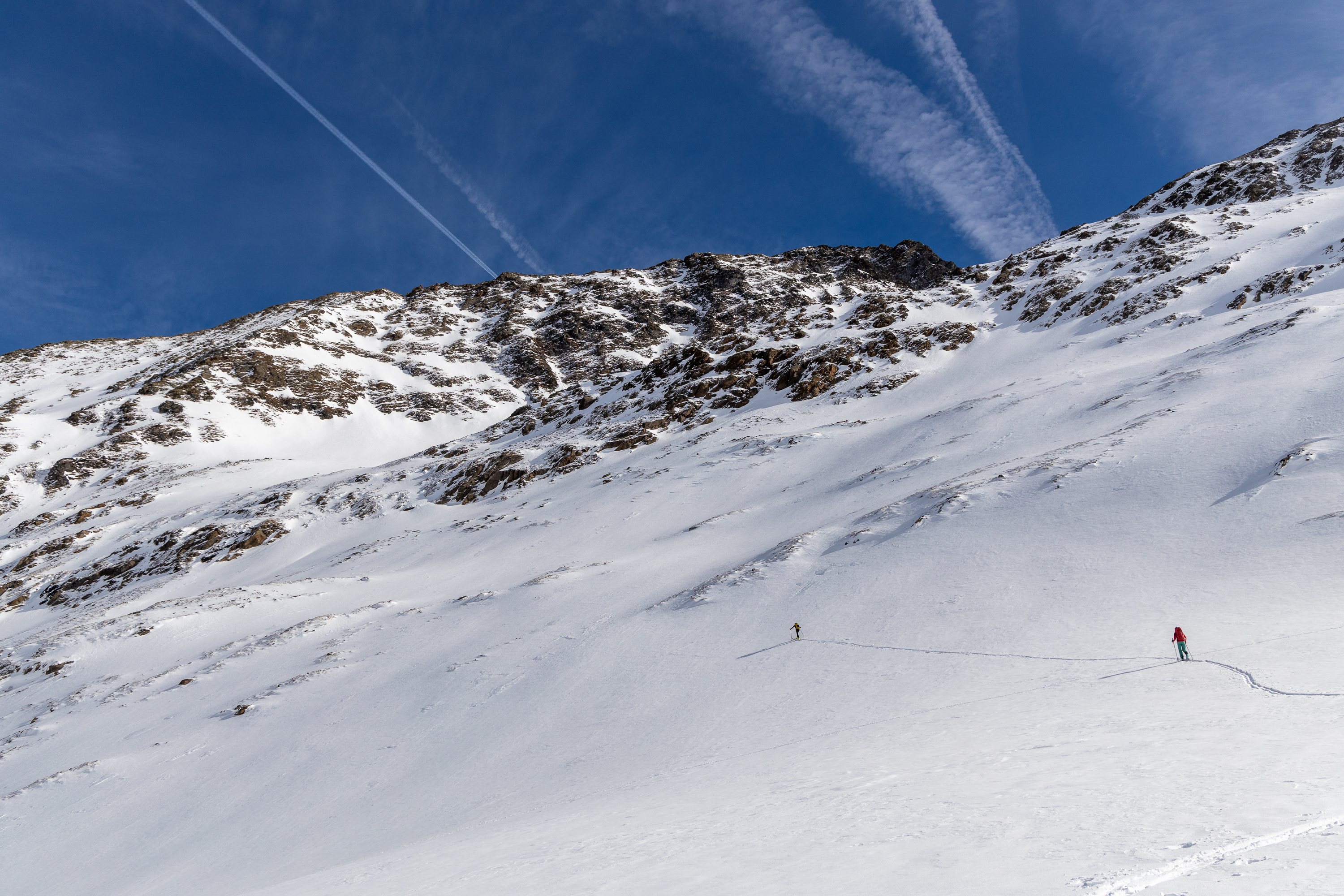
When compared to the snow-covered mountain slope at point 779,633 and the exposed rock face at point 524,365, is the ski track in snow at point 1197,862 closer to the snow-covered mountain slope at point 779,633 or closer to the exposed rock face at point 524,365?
the snow-covered mountain slope at point 779,633

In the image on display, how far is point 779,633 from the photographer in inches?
890

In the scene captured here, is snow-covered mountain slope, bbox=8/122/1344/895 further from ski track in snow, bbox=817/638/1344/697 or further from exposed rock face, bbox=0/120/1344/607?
exposed rock face, bbox=0/120/1344/607

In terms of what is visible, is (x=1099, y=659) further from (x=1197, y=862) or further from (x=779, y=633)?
(x=1197, y=862)

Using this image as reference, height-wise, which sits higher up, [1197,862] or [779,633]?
[779,633]

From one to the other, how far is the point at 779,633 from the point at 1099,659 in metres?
10.0

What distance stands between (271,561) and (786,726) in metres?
53.6

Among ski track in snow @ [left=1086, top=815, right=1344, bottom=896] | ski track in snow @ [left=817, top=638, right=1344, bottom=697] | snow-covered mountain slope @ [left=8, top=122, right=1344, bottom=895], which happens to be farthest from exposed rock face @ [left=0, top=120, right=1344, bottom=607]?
ski track in snow @ [left=1086, top=815, right=1344, bottom=896]

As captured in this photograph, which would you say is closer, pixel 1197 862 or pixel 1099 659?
pixel 1197 862

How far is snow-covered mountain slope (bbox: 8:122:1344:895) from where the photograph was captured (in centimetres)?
857

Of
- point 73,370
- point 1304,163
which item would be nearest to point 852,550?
point 1304,163

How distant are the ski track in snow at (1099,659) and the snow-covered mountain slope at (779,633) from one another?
6.1 inches

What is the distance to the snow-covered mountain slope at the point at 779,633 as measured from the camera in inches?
337

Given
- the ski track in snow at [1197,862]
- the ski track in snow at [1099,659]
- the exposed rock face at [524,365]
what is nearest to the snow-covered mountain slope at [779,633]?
the ski track in snow at [1197,862]

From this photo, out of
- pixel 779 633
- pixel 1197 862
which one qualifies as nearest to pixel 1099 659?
pixel 779 633
